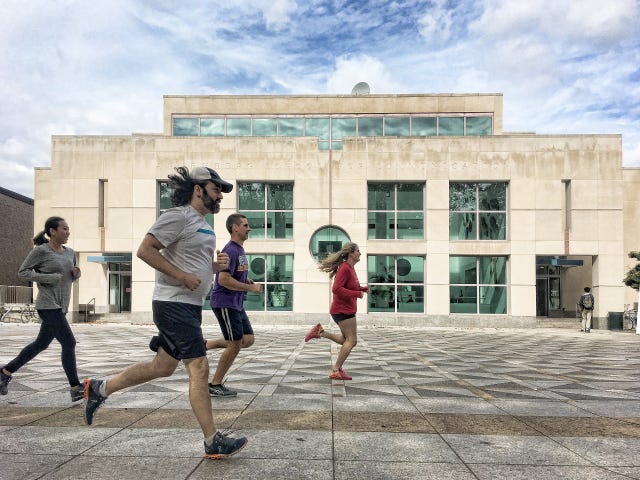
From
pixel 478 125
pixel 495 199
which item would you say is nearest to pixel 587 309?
pixel 495 199

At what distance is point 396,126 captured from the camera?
26.4m

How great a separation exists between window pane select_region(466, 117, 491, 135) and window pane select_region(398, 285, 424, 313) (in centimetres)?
901

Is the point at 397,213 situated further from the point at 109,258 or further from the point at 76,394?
the point at 76,394

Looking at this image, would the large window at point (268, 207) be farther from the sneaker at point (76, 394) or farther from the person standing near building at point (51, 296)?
the sneaker at point (76, 394)

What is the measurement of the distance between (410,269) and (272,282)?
600 centimetres

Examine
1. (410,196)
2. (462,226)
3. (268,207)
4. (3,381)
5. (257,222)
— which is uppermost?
(410,196)

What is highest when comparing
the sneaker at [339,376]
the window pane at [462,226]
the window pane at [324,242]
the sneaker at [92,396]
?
the window pane at [462,226]

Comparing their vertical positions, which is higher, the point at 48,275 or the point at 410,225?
the point at 410,225

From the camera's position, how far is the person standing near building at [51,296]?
5.38 meters

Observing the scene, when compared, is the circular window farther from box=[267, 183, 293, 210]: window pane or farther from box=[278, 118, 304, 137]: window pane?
box=[278, 118, 304, 137]: window pane

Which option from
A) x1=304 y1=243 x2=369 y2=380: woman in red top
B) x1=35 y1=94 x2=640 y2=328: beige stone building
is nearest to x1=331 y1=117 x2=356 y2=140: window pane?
x1=35 y1=94 x2=640 y2=328: beige stone building

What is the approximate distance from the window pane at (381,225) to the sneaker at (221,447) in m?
19.3

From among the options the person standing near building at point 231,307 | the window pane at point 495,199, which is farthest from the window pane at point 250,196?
the person standing near building at point 231,307

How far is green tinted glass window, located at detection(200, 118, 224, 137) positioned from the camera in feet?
87.2
